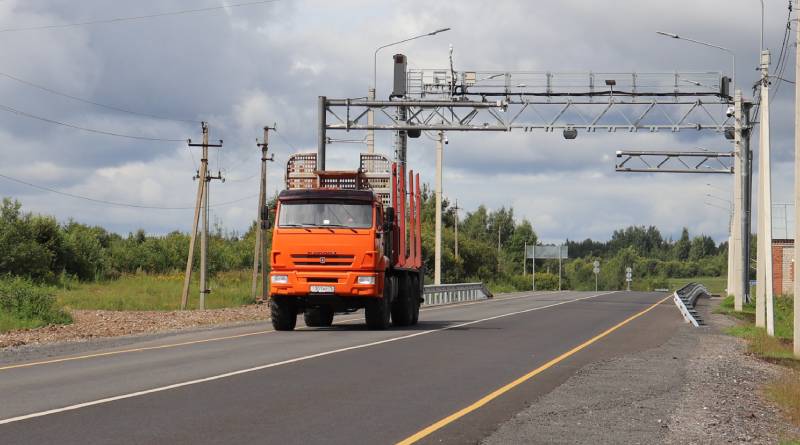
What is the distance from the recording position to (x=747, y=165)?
46.2m

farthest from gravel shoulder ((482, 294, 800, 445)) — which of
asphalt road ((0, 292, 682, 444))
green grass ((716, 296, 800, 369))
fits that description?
green grass ((716, 296, 800, 369))

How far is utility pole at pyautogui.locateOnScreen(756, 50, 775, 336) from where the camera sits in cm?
2928

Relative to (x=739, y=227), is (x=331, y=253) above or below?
below

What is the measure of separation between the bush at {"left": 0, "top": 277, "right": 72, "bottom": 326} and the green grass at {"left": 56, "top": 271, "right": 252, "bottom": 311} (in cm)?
815

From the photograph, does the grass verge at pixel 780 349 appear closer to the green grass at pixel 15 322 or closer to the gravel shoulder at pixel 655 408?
the gravel shoulder at pixel 655 408

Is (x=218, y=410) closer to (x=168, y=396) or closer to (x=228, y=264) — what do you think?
(x=168, y=396)

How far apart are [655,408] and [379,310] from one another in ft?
43.6

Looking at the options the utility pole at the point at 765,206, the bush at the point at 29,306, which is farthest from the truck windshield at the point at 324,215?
the utility pole at the point at 765,206

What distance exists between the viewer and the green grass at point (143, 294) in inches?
1636

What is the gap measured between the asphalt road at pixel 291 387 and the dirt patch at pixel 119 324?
2627 millimetres

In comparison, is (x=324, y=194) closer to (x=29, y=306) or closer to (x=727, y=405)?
(x=29, y=306)

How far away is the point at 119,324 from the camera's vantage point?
29.7 metres

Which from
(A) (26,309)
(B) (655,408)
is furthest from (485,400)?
(A) (26,309)

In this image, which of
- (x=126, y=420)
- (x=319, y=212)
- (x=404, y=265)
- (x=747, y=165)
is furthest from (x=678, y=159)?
(x=126, y=420)
